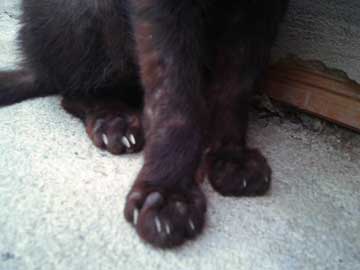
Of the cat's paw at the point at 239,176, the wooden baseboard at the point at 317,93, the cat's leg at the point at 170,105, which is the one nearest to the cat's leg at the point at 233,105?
the cat's paw at the point at 239,176

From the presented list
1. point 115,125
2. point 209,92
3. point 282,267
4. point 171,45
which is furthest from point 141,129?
point 282,267

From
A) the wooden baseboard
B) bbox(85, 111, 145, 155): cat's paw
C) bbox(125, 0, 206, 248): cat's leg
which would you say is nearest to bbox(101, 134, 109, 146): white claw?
bbox(85, 111, 145, 155): cat's paw

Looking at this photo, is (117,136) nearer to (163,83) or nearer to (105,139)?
(105,139)

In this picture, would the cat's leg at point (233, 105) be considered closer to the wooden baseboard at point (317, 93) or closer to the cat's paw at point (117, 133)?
the cat's paw at point (117, 133)

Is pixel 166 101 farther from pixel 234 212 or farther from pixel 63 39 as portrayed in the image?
pixel 63 39

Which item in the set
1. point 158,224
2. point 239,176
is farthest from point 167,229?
point 239,176

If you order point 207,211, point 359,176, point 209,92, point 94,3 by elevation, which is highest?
point 94,3
